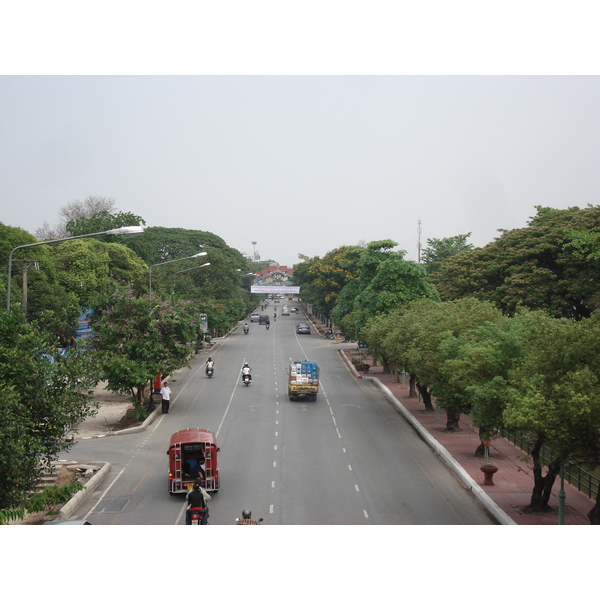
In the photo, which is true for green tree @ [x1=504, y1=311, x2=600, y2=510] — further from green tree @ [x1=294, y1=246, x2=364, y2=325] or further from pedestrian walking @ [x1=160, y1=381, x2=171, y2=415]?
green tree @ [x1=294, y1=246, x2=364, y2=325]

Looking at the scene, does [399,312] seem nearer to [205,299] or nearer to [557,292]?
[557,292]

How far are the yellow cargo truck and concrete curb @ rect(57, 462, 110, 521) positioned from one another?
13715 mm

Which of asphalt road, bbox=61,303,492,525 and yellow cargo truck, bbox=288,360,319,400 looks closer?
asphalt road, bbox=61,303,492,525

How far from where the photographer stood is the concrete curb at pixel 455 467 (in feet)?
53.2

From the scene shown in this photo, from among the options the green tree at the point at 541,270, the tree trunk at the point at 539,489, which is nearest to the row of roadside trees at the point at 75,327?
the tree trunk at the point at 539,489

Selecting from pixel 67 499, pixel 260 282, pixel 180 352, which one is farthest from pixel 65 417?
pixel 260 282

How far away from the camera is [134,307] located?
31141 millimetres

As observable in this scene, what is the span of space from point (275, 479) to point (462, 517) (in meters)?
5.85

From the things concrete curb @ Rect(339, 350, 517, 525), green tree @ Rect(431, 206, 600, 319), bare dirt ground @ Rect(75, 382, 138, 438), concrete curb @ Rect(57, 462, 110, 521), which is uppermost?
green tree @ Rect(431, 206, 600, 319)

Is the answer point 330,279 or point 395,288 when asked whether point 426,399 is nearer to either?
point 395,288

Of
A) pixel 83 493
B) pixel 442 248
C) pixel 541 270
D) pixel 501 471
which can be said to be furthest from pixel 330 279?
pixel 83 493

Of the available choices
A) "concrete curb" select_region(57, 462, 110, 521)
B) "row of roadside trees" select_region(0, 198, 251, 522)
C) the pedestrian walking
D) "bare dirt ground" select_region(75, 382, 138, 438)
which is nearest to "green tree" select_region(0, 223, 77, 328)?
"row of roadside trees" select_region(0, 198, 251, 522)

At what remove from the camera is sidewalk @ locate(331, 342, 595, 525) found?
16312 millimetres

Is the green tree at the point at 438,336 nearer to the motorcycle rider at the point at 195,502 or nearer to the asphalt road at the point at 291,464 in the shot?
the asphalt road at the point at 291,464
